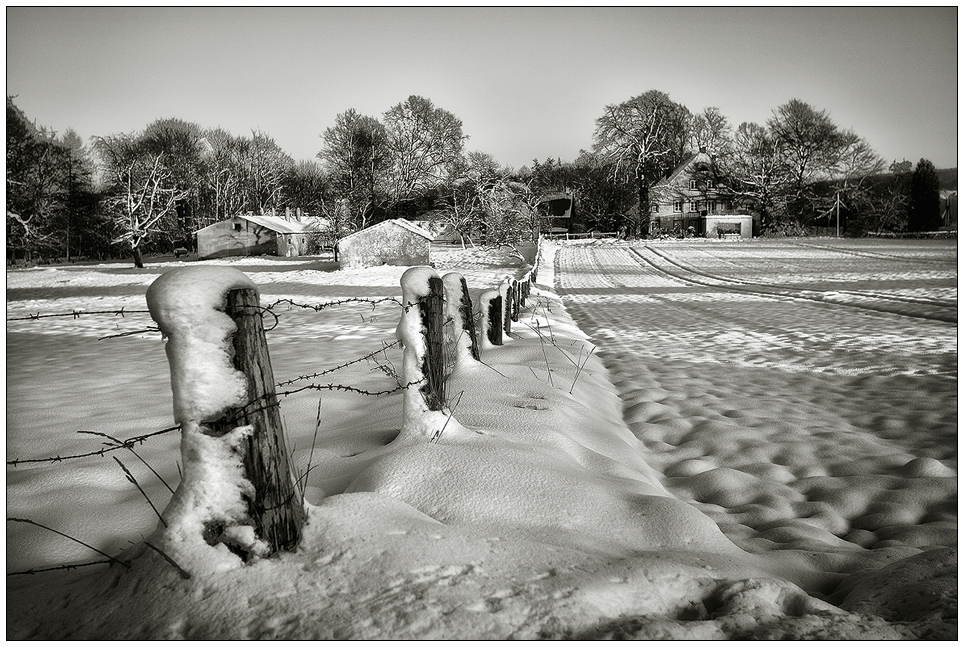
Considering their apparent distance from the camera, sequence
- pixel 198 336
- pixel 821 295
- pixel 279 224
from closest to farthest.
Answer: pixel 198 336 < pixel 821 295 < pixel 279 224

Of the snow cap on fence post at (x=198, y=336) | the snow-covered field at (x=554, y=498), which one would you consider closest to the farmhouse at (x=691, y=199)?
the snow-covered field at (x=554, y=498)

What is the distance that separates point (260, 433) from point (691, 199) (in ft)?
196

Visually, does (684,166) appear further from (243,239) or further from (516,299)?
(516,299)

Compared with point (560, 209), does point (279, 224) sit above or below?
below

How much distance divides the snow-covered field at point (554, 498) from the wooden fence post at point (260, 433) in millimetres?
103

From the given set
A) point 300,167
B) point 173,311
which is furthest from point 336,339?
point 300,167

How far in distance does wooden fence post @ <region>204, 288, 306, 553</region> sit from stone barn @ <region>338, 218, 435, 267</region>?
26.2m

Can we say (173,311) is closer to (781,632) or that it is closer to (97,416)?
(781,632)

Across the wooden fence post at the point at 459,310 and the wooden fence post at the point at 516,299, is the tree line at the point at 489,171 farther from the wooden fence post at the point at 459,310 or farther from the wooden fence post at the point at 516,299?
the wooden fence post at the point at 459,310

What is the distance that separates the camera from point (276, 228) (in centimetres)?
4066

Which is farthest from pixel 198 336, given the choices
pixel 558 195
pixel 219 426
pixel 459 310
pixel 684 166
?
pixel 558 195

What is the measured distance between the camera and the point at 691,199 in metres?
57.4

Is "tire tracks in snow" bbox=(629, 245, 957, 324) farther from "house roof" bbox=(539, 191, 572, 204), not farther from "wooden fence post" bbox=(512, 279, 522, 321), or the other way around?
"house roof" bbox=(539, 191, 572, 204)

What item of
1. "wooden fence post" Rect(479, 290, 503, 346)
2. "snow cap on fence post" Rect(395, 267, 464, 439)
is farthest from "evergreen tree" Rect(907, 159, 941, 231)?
"snow cap on fence post" Rect(395, 267, 464, 439)
